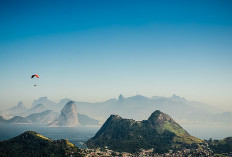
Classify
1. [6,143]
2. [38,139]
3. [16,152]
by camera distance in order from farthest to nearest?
1. [38,139]
2. [6,143]
3. [16,152]

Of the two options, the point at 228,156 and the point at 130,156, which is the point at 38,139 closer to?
the point at 130,156

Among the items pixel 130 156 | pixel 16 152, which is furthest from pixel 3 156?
pixel 130 156

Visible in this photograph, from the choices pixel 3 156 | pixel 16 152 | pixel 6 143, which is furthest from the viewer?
pixel 6 143

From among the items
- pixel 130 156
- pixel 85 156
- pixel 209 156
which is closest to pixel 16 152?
pixel 85 156

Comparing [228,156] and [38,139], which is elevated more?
[38,139]

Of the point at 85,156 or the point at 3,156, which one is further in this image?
the point at 85,156

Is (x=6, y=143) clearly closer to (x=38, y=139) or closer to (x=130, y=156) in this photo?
(x=38, y=139)
